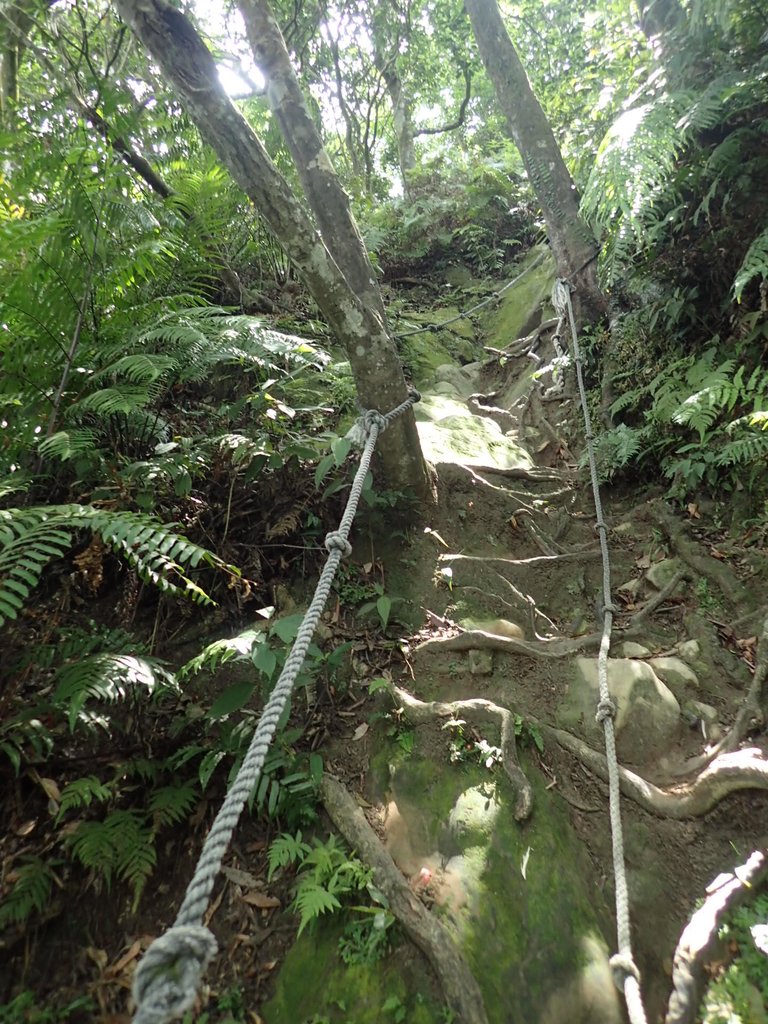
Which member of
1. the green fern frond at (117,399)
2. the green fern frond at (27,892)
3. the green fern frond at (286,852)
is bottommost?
the green fern frond at (286,852)

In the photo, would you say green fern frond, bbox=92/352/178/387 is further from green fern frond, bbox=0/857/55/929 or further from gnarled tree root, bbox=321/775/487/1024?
gnarled tree root, bbox=321/775/487/1024

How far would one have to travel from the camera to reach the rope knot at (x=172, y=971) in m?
0.89

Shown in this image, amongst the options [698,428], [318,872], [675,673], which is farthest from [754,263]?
[318,872]

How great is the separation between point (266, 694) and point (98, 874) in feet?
2.82

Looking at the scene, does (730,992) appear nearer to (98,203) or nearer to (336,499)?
(336,499)

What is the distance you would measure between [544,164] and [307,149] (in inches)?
114

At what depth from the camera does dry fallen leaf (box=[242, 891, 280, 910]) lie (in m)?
1.91

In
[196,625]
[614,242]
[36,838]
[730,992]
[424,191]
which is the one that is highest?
[424,191]

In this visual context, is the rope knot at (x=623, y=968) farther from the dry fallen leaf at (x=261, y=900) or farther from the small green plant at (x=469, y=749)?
the dry fallen leaf at (x=261, y=900)

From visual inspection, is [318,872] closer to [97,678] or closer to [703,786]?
[97,678]

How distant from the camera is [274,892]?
1.94 m

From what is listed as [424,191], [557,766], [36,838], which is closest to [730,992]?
[557,766]

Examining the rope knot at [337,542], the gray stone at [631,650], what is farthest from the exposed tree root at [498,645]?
the rope knot at [337,542]

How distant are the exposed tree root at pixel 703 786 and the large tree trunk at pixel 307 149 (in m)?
2.85
